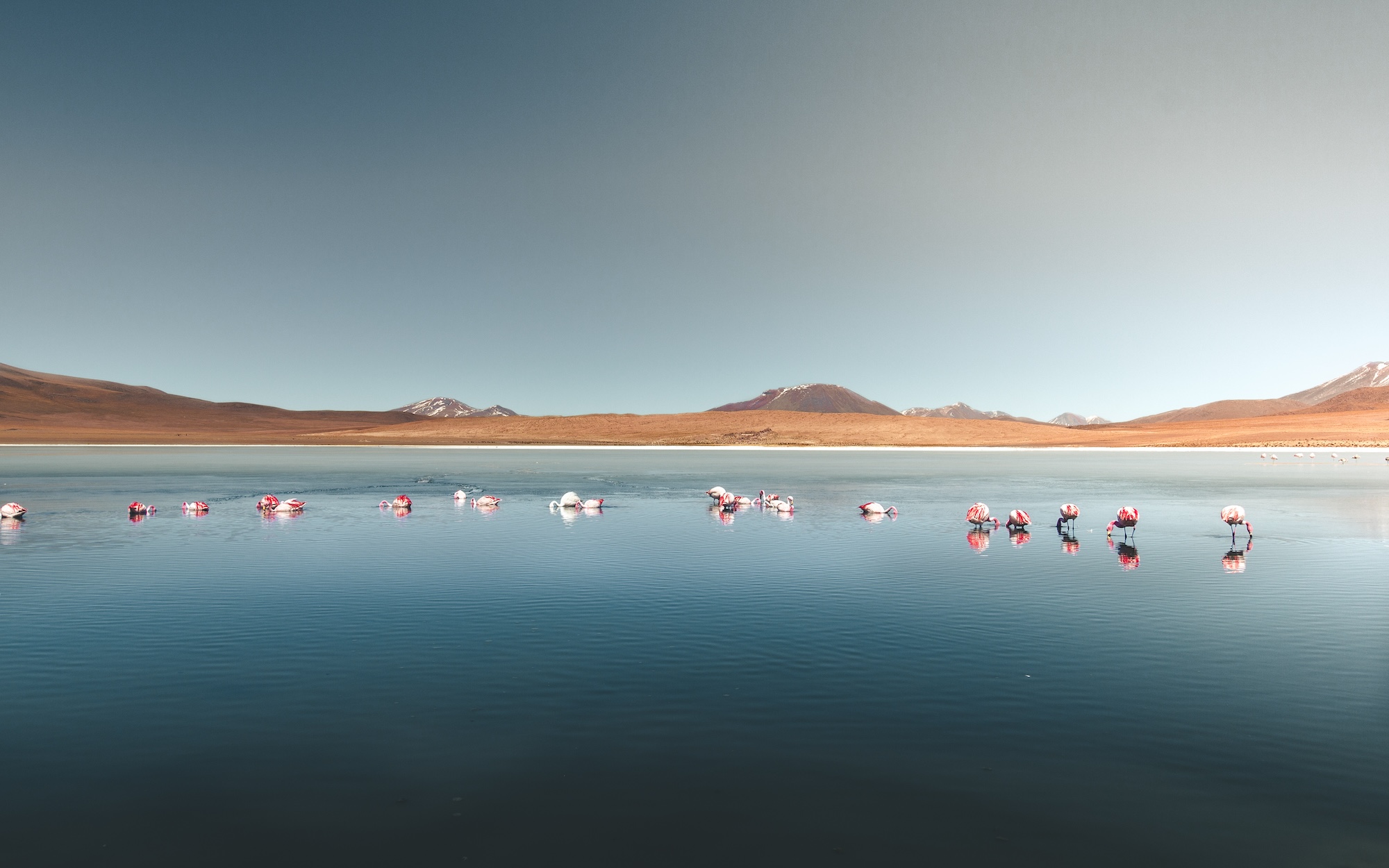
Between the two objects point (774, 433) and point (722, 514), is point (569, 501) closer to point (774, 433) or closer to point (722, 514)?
point (722, 514)

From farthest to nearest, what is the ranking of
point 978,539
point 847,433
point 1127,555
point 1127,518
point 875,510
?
point 847,433, point 875,510, point 978,539, point 1127,518, point 1127,555

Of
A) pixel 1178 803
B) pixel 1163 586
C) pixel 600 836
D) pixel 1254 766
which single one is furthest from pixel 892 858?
pixel 1163 586

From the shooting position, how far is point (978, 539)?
867 inches

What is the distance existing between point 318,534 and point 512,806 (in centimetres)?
1920

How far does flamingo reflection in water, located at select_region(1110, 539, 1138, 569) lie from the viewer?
17.9 meters

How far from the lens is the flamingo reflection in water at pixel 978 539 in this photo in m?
20.7

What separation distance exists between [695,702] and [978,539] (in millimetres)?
15029

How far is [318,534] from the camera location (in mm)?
23469

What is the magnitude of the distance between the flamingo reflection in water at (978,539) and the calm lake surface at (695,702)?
0.84ft

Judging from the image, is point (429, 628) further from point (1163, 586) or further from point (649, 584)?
point (1163, 586)

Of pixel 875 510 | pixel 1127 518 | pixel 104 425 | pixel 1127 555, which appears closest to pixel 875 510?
pixel 875 510

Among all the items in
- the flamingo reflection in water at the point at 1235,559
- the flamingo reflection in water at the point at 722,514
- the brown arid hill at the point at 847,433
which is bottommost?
the flamingo reflection in water at the point at 1235,559

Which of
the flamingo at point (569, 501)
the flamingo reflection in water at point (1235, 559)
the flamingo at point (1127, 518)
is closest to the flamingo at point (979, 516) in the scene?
the flamingo at point (1127, 518)

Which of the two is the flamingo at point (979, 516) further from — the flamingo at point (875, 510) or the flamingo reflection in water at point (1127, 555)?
the flamingo at point (875, 510)
